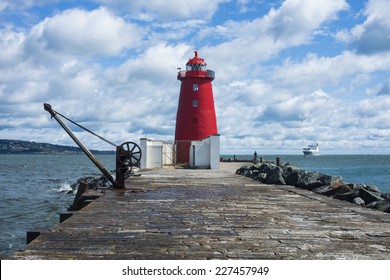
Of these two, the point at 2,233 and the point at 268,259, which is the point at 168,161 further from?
the point at 268,259

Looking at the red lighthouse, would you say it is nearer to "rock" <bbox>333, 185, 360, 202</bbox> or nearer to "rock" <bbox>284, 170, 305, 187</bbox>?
"rock" <bbox>284, 170, 305, 187</bbox>

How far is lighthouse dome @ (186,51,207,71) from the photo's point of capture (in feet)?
103

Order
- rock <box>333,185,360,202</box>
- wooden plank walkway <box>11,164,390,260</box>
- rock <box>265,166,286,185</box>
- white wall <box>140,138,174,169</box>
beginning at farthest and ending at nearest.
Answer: white wall <box>140,138,174,169</box>
rock <box>265,166,286,185</box>
rock <box>333,185,360,202</box>
wooden plank walkway <box>11,164,390,260</box>

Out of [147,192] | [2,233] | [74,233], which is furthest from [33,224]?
[74,233]

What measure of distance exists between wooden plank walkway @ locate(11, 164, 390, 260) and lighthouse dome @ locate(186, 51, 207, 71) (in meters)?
22.2

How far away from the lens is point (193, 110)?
101 feet

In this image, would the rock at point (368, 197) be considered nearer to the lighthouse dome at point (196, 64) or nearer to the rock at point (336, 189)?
the rock at point (336, 189)

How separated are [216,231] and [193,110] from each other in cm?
2455

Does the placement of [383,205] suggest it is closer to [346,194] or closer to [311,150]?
[346,194]

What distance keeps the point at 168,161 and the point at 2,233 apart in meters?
15.4

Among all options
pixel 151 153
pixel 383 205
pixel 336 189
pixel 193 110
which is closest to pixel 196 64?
pixel 193 110

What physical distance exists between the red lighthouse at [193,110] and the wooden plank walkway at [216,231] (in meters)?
20.5

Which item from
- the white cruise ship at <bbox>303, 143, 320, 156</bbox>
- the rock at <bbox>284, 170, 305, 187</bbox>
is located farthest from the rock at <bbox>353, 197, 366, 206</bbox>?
the white cruise ship at <bbox>303, 143, 320, 156</bbox>

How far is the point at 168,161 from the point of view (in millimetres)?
29719
